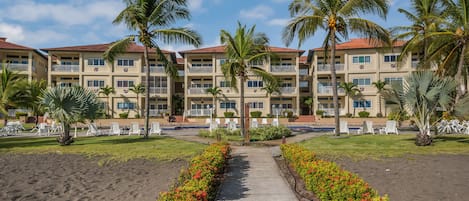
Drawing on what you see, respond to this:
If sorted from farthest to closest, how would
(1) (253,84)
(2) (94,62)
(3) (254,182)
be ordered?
1. (1) (253,84)
2. (2) (94,62)
3. (3) (254,182)

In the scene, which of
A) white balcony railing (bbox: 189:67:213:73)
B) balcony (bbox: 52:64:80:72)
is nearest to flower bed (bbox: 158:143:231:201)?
white balcony railing (bbox: 189:67:213:73)

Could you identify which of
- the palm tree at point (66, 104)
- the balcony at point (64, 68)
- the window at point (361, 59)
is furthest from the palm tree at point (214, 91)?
the palm tree at point (66, 104)

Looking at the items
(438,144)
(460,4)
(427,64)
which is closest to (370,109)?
(427,64)

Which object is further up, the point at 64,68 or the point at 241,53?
the point at 64,68

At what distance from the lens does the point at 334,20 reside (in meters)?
18.0

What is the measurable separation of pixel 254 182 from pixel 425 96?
10132 mm

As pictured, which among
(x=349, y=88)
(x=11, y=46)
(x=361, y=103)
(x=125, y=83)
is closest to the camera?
(x=349, y=88)

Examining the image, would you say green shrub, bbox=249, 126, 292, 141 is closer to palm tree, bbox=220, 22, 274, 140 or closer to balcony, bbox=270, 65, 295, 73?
palm tree, bbox=220, 22, 274, 140

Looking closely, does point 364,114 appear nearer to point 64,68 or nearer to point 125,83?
point 125,83

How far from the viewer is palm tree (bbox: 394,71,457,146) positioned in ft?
46.0

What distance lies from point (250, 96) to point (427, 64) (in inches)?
984

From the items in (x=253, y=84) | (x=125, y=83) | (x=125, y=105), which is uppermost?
(x=125, y=83)

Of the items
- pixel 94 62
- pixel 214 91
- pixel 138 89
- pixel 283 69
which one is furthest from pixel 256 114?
pixel 94 62

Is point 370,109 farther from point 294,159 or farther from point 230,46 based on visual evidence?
point 294,159
